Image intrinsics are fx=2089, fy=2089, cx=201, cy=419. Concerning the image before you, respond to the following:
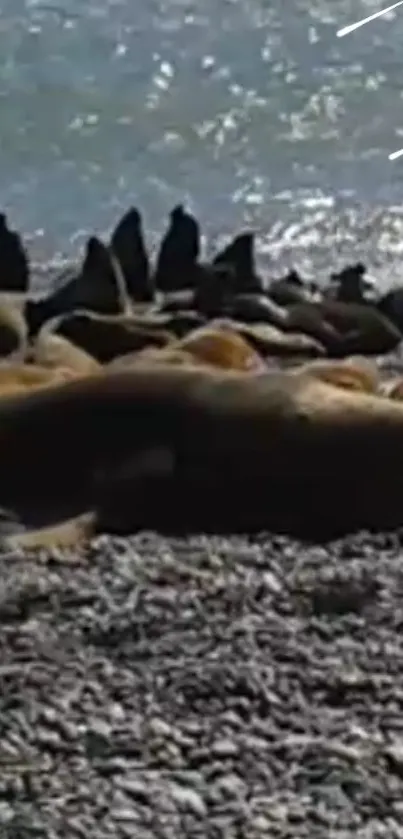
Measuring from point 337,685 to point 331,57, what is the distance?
1572 centimetres

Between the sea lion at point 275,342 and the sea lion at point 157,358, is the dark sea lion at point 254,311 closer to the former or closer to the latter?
the sea lion at point 275,342

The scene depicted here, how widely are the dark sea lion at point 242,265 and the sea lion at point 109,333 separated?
1223mm

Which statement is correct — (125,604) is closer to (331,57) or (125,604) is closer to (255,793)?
(255,793)

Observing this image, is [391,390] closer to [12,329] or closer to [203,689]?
[12,329]

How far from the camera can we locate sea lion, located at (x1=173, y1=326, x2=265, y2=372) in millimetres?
6230

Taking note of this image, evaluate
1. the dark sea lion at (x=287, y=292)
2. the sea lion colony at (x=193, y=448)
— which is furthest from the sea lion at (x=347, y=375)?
the dark sea lion at (x=287, y=292)

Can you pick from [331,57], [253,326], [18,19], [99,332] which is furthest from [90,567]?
[18,19]

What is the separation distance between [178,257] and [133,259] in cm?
40

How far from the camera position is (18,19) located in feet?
70.7

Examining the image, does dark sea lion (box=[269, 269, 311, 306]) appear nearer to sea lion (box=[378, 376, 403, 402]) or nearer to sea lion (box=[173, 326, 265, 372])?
sea lion (box=[173, 326, 265, 372])

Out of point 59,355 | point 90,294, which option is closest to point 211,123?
point 90,294

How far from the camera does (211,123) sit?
1580 centimetres

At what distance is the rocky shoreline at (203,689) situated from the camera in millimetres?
3334

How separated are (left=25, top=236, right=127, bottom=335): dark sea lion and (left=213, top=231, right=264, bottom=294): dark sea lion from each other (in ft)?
2.18
